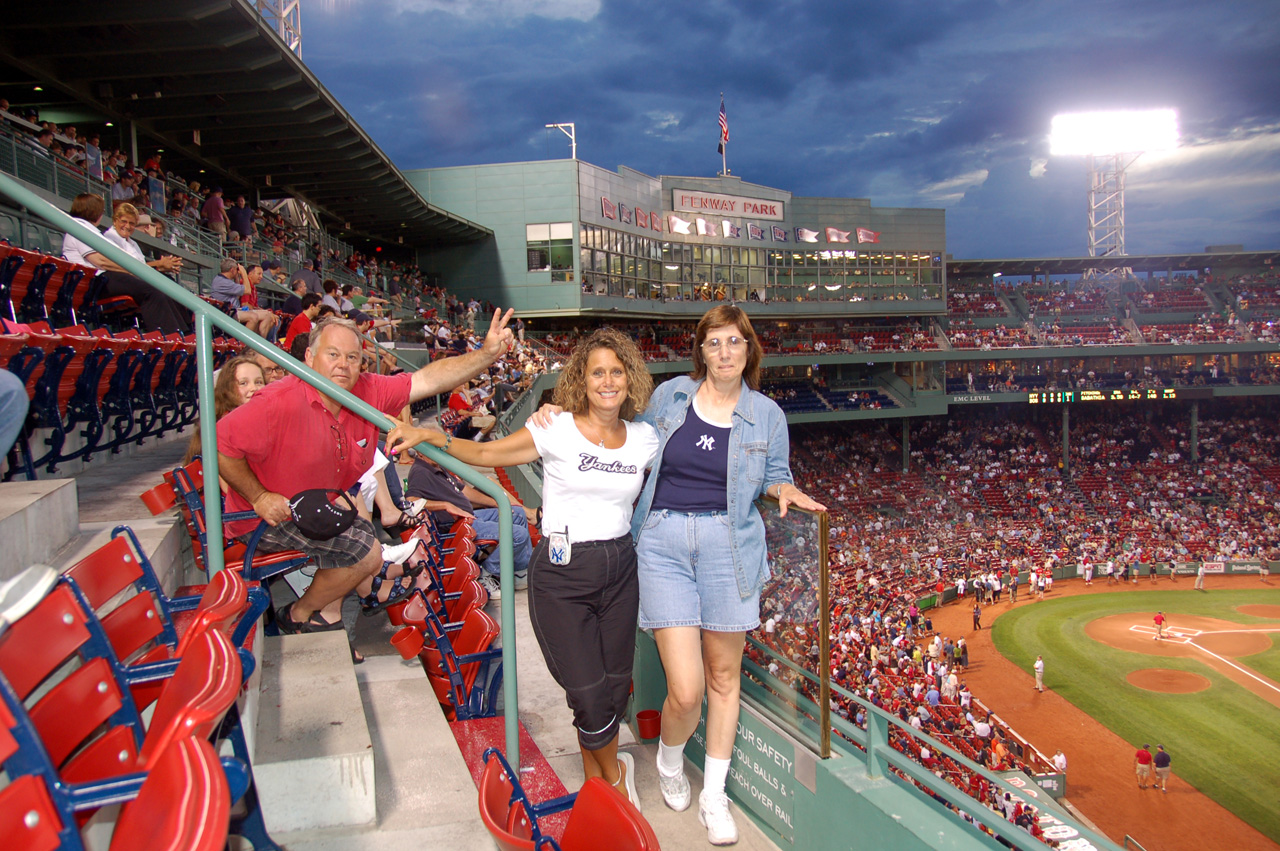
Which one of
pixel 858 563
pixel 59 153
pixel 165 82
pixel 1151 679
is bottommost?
pixel 1151 679

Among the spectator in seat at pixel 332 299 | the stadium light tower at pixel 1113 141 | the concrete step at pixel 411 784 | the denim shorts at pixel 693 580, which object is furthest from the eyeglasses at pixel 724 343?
the stadium light tower at pixel 1113 141

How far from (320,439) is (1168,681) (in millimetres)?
20271

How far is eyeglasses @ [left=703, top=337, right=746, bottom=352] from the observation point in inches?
119

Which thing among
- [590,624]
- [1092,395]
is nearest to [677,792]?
[590,624]

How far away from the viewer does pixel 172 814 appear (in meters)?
1.07

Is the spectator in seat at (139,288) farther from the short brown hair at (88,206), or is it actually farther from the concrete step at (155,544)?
the concrete step at (155,544)

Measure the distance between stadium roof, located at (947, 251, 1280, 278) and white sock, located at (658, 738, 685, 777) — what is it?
4475 cm

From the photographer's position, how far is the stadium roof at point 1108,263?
144ft

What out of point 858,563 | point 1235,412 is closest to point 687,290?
point 858,563

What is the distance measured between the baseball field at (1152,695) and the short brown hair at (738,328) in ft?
41.7

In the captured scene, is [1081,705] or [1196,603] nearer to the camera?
[1081,705]

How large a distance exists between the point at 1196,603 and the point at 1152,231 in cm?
19508

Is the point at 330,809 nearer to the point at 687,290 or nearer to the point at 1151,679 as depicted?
the point at 1151,679

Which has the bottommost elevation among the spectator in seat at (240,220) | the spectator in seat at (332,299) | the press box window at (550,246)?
the spectator in seat at (332,299)
